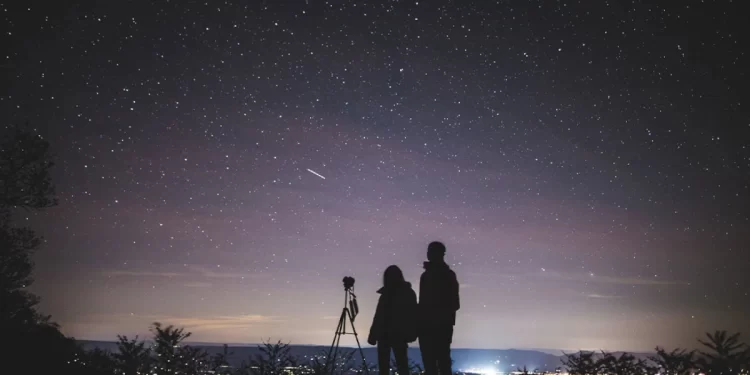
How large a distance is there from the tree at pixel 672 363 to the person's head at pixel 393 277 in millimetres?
3927

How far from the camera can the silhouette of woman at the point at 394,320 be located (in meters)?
6.05

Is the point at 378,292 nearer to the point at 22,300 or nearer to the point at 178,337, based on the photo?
the point at 178,337

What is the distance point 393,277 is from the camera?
623 cm

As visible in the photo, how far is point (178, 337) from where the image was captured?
8477mm

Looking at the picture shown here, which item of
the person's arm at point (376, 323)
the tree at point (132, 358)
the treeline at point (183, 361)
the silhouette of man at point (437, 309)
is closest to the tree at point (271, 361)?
the treeline at point (183, 361)

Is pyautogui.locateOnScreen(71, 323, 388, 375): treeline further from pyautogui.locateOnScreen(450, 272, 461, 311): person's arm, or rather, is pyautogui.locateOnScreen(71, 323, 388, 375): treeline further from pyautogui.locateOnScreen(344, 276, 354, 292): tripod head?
pyautogui.locateOnScreen(450, 272, 461, 311): person's arm

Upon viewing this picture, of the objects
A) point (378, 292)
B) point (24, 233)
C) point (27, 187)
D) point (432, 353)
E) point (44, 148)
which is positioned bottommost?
point (432, 353)

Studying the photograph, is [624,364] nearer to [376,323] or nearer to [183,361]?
[376,323]

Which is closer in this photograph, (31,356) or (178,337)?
(31,356)

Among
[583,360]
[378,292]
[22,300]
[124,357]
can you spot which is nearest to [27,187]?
[22,300]

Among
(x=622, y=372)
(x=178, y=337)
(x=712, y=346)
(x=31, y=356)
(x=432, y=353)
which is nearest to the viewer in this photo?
(x=712, y=346)

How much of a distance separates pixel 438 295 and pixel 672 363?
12.5ft

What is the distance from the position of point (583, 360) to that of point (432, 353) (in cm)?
458

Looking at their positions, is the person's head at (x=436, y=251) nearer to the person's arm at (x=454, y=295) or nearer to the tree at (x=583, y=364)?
the person's arm at (x=454, y=295)
